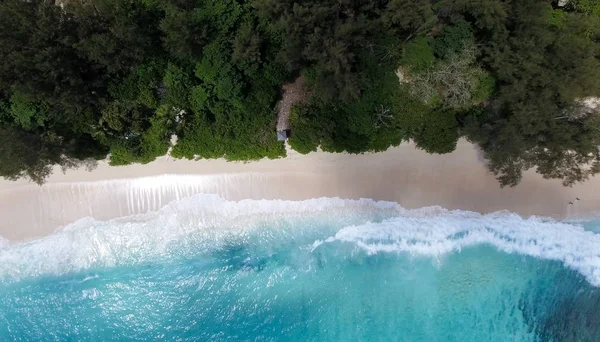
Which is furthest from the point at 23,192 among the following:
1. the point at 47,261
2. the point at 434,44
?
the point at 434,44

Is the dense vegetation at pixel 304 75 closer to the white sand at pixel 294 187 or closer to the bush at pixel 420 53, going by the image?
the bush at pixel 420 53

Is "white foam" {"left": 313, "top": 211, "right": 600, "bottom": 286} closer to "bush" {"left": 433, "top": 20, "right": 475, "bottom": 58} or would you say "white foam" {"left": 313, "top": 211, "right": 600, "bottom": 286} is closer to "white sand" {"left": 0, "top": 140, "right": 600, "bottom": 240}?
"white sand" {"left": 0, "top": 140, "right": 600, "bottom": 240}

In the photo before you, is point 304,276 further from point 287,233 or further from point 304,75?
point 304,75

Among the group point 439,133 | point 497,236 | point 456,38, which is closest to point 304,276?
point 439,133

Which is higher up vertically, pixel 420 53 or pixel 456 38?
pixel 456 38

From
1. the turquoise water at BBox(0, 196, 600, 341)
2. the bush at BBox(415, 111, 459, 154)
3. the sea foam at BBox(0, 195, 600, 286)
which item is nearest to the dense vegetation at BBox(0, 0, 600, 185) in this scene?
the bush at BBox(415, 111, 459, 154)

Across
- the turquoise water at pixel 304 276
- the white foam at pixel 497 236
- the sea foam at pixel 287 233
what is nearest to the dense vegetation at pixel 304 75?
the white foam at pixel 497 236

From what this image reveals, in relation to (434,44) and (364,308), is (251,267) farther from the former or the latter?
(434,44)
